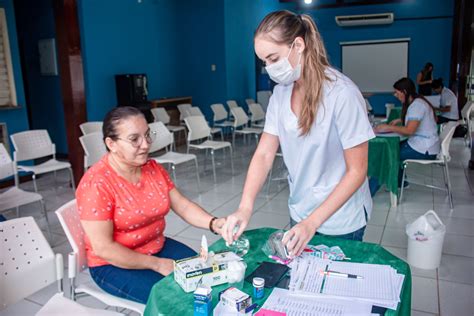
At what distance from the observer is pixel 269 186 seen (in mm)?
4891

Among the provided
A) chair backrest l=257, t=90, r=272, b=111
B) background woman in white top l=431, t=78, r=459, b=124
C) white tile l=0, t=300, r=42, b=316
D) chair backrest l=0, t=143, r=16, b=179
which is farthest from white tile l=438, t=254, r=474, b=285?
chair backrest l=257, t=90, r=272, b=111

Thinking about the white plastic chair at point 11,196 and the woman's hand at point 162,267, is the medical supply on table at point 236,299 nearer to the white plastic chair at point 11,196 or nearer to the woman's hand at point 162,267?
the woman's hand at point 162,267

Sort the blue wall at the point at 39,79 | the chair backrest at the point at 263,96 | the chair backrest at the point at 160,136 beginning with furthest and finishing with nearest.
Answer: the chair backrest at the point at 263,96 < the blue wall at the point at 39,79 < the chair backrest at the point at 160,136

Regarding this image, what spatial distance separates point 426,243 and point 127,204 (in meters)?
2.03

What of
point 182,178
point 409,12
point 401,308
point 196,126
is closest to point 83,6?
point 196,126

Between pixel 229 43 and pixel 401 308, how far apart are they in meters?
8.03

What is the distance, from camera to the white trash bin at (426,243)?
8.93 feet

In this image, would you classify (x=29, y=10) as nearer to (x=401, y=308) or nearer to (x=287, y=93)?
(x=287, y=93)

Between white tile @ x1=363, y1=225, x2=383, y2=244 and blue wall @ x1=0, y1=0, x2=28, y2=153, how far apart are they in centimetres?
457

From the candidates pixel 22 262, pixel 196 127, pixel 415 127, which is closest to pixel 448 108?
pixel 415 127

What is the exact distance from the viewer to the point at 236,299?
1125 mm

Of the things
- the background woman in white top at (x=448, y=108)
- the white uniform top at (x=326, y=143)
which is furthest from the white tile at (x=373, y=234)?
the background woman in white top at (x=448, y=108)

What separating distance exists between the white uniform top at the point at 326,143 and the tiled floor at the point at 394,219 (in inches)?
45.0

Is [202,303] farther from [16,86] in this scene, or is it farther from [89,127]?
[16,86]
